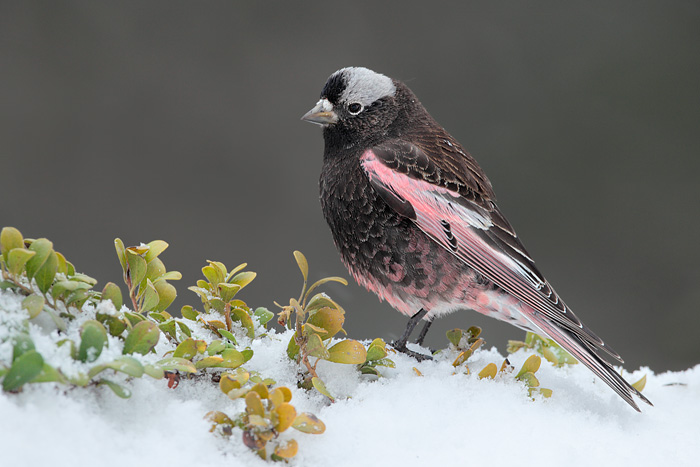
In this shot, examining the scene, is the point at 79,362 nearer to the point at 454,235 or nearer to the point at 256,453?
the point at 256,453

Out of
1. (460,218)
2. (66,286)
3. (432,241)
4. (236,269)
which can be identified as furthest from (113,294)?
(460,218)

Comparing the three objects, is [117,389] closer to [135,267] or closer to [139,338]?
[139,338]

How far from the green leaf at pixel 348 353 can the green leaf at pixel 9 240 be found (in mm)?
685

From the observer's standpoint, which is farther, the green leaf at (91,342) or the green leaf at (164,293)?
the green leaf at (164,293)

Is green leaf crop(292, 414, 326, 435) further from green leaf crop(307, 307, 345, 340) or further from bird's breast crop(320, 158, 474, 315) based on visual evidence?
bird's breast crop(320, 158, 474, 315)

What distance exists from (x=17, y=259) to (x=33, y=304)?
0.09 meters

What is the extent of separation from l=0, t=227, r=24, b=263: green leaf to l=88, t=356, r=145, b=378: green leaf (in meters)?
0.30

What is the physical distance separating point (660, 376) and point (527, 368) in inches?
32.9

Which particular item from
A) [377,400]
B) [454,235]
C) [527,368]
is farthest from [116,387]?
[454,235]

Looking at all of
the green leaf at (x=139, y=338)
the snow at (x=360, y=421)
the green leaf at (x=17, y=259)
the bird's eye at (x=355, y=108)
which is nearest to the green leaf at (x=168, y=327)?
the snow at (x=360, y=421)

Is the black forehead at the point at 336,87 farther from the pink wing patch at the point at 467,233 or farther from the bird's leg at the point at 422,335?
the bird's leg at the point at 422,335

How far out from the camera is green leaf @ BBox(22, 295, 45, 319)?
1028 millimetres

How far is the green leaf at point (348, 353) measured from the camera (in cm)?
135

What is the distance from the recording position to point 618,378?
5.61 feet
